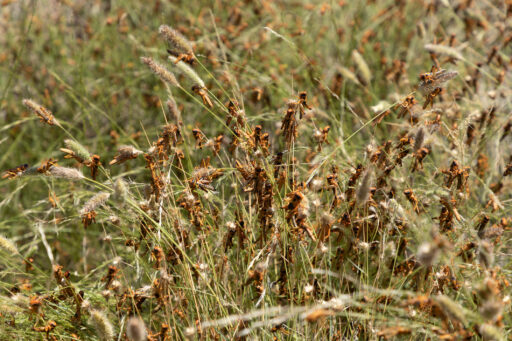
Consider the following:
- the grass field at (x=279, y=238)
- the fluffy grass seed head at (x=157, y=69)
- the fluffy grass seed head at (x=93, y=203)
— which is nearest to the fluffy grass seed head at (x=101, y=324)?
the grass field at (x=279, y=238)

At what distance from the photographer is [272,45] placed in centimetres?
348

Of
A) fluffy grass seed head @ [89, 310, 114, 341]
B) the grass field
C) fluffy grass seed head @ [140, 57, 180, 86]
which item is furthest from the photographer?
fluffy grass seed head @ [140, 57, 180, 86]

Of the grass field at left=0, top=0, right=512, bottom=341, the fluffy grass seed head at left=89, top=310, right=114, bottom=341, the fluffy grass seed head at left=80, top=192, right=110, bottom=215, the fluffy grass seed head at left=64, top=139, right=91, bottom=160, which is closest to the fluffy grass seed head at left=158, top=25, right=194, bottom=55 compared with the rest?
the grass field at left=0, top=0, right=512, bottom=341

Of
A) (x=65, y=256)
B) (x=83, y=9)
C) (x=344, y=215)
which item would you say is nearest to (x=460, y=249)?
(x=344, y=215)

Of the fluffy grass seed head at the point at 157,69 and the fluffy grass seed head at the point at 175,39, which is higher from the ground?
the fluffy grass seed head at the point at 175,39

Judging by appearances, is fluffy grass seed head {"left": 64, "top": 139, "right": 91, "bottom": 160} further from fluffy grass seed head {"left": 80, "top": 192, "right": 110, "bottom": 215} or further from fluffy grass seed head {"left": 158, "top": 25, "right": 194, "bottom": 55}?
fluffy grass seed head {"left": 158, "top": 25, "right": 194, "bottom": 55}

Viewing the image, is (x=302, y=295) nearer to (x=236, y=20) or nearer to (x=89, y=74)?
(x=236, y=20)

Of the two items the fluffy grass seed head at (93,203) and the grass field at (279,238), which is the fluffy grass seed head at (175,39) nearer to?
the grass field at (279,238)

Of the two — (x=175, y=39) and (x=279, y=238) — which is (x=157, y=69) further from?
(x=279, y=238)

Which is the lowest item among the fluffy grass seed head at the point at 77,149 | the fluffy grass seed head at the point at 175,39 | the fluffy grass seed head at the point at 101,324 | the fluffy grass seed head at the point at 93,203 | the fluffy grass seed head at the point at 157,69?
the fluffy grass seed head at the point at 101,324

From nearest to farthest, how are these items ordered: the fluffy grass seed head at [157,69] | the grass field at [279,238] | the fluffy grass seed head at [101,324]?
the fluffy grass seed head at [101,324]
the grass field at [279,238]
the fluffy grass seed head at [157,69]

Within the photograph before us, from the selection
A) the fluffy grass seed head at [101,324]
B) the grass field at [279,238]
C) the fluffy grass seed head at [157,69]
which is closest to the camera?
the fluffy grass seed head at [101,324]

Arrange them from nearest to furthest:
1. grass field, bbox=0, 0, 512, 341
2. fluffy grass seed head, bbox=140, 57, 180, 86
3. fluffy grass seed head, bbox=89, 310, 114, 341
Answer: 1. fluffy grass seed head, bbox=89, 310, 114, 341
2. grass field, bbox=0, 0, 512, 341
3. fluffy grass seed head, bbox=140, 57, 180, 86

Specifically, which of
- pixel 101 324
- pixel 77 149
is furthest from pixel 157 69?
pixel 101 324
